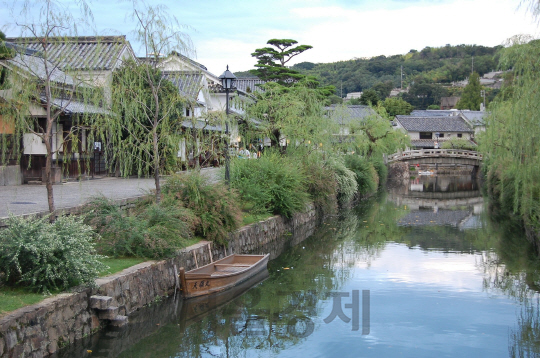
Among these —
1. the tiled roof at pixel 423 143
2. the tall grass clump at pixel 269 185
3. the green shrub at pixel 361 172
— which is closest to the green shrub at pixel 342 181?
the green shrub at pixel 361 172

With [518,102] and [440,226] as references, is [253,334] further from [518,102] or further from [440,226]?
[440,226]

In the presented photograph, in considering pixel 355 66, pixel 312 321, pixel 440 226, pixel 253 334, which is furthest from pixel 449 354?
pixel 355 66

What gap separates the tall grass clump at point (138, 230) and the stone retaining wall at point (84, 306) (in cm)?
35

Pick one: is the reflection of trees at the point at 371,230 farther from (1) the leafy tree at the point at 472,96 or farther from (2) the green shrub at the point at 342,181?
(1) the leafy tree at the point at 472,96

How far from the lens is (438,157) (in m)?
50.1

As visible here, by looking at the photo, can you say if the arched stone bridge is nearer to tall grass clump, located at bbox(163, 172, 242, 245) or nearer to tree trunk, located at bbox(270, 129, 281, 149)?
tree trunk, located at bbox(270, 129, 281, 149)

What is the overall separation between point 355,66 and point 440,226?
104329 mm

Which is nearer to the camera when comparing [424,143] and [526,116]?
[526,116]

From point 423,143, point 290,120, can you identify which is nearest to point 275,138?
point 290,120

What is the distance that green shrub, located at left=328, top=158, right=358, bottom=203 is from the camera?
25.5m

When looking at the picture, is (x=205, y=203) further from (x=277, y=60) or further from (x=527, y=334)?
(x=277, y=60)

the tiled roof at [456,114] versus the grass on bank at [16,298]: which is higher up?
the tiled roof at [456,114]

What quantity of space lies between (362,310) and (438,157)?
140 feet

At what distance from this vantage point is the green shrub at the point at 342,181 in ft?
83.6
